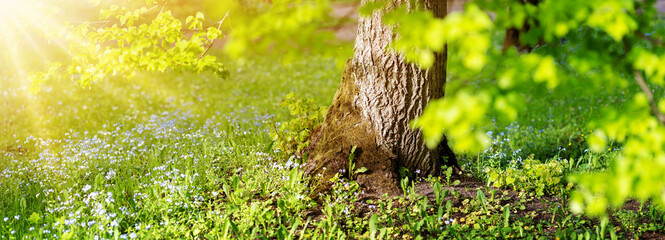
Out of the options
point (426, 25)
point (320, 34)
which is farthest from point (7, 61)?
point (426, 25)

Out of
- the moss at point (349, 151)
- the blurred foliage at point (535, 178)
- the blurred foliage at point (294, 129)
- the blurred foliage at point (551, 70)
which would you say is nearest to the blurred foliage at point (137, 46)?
the blurred foliage at point (294, 129)

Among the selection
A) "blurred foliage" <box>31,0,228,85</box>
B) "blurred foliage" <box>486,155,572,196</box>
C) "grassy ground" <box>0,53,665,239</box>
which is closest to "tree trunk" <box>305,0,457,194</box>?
"grassy ground" <box>0,53,665,239</box>

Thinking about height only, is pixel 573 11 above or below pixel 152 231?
above

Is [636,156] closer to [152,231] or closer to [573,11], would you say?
[573,11]

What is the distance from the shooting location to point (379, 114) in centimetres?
445

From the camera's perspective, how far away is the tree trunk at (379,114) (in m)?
4.29

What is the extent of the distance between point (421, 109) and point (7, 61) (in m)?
12.4

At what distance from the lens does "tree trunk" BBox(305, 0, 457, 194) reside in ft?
14.1

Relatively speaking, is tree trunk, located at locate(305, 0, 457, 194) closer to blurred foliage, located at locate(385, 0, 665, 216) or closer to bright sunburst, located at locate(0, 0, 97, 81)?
blurred foliage, located at locate(385, 0, 665, 216)

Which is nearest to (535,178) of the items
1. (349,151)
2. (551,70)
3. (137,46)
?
(349,151)

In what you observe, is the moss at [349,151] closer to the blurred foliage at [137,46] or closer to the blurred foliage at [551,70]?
the blurred foliage at [137,46]

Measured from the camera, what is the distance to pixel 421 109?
4402mm

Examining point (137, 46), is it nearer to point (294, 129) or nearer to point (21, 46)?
point (294, 129)

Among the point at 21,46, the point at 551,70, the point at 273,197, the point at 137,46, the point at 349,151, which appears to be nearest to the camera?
the point at 551,70
